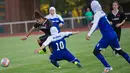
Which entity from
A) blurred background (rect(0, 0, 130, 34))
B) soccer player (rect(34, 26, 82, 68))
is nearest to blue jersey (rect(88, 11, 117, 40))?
soccer player (rect(34, 26, 82, 68))

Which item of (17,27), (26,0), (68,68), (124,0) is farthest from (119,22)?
(124,0)

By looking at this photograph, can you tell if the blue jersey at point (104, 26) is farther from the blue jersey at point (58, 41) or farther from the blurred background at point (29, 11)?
the blurred background at point (29, 11)

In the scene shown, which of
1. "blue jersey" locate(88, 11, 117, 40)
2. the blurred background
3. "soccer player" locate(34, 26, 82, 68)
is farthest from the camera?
the blurred background

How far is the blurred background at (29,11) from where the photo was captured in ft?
132

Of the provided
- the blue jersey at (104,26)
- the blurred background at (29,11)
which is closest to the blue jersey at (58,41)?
the blue jersey at (104,26)

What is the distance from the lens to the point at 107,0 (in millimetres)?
43906

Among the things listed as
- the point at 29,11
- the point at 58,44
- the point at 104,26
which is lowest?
the point at 29,11

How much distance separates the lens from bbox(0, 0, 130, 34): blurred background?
132 feet

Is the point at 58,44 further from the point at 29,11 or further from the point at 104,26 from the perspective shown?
the point at 29,11

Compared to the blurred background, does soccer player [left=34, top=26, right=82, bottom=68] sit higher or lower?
higher

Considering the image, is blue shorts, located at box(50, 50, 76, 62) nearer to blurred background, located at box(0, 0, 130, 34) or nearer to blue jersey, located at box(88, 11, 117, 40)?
blue jersey, located at box(88, 11, 117, 40)

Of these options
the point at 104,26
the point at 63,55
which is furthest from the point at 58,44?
the point at 104,26

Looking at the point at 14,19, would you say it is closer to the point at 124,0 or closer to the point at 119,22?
the point at 124,0

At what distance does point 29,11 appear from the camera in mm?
44469
